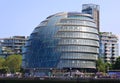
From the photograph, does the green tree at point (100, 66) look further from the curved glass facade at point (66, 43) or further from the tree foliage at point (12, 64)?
the tree foliage at point (12, 64)

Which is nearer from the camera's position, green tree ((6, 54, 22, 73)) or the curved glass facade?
the curved glass facade

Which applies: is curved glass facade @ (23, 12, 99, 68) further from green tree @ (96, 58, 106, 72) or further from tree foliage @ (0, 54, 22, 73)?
tree foliage @ (0, 54, 22, 73)

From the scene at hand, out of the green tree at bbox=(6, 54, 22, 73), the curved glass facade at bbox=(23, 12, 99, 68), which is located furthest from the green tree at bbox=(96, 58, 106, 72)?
the green tree at bbox=(6, 54, 22, 73)

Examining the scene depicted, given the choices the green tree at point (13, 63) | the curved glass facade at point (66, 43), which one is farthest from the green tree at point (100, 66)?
the green tree at point (13, 63)

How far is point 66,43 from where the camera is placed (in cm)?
16650

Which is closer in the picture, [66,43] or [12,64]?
[66,43]

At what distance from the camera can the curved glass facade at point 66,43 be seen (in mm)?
165750

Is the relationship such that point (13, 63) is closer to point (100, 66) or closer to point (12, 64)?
point (12, 64)

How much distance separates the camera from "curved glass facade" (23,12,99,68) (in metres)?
166

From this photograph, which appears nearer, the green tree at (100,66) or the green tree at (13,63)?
the green tree at (100,66)

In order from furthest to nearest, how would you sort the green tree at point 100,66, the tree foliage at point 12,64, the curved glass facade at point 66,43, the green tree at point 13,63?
the green tree at point 13,63 → the tree foliage at point 12,64 → the green tree at point 100,66 → the curved glass facade at point 66,43

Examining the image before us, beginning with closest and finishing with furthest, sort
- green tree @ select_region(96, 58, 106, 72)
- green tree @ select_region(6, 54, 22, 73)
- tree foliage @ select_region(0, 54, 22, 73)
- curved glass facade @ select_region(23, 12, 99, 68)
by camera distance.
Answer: curved glass facade @ select_region(23, 12, 99, 68), green tree @ select_region(96, 58, 106, 72), tree foliage @ select_region(0, 54, 22, 73), green tree @ select_region(6, 54, 22, 73)

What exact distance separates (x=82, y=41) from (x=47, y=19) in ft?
76.0

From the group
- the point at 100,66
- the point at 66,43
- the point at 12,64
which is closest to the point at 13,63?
the point at 12,64
